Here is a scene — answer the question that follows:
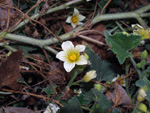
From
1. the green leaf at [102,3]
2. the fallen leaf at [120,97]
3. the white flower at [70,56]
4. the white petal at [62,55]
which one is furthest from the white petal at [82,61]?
the green leaf at [102,3]

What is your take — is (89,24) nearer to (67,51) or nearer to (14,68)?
(67,51)

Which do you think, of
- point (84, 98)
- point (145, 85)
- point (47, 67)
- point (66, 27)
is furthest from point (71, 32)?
point (145, 85)

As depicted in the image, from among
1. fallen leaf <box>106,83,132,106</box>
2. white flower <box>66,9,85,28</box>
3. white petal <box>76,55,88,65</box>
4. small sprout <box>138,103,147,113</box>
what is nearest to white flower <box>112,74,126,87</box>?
fallen leaf <box>106,83,132,106</box>

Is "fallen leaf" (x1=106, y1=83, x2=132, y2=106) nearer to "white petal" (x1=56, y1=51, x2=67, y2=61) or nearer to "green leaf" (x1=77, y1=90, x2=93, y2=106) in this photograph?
"green leaf" (x1=77, y1=90, x2=93, y2=106)

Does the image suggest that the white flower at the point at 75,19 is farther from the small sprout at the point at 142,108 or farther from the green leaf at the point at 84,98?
the small sprout at the point at 142,108

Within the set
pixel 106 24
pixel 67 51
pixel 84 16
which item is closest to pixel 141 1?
pixel 106 24

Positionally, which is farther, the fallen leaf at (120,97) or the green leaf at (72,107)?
the fallen leaf at (120,97)
